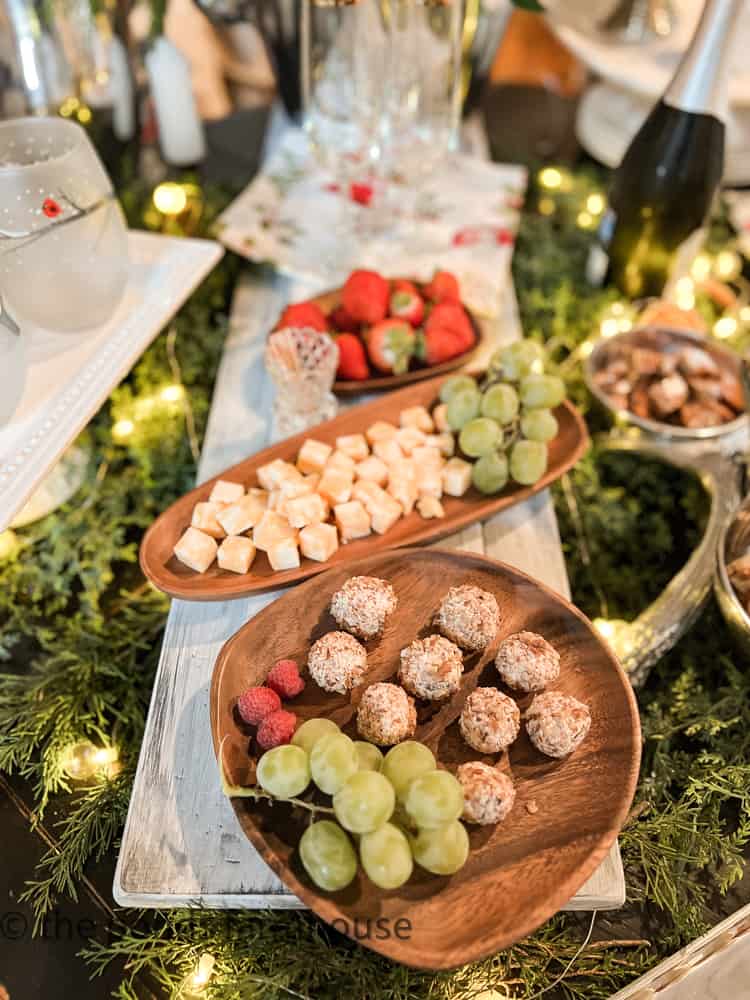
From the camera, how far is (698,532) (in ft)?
3.54

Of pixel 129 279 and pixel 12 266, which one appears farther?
pixel 129 279

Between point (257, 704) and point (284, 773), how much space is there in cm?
8

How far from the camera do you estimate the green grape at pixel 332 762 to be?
1.95 feet

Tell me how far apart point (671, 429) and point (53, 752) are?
867 mm

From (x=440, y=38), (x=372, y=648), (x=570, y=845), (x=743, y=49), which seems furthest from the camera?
(x=743, y=49)

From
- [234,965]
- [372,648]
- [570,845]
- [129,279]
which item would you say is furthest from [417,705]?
[129,279]

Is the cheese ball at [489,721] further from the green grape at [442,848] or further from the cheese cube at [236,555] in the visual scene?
the cheese cube at [236,555]

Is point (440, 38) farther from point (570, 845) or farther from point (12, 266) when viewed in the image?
point (570, 845)

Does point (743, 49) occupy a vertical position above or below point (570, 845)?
above

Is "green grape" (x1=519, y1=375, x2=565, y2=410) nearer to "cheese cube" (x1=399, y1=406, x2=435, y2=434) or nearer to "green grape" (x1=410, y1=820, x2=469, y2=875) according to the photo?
"cheese cube" (x1=399, y1=406, x2=435, y2=434)

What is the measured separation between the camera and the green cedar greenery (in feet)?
2.28

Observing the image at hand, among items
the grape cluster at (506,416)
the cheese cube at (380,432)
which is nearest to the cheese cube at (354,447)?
the cheese cube at (380,432)

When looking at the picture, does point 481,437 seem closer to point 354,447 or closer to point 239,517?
point 354,447

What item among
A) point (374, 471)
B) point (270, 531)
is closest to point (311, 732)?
point (270, 531)
